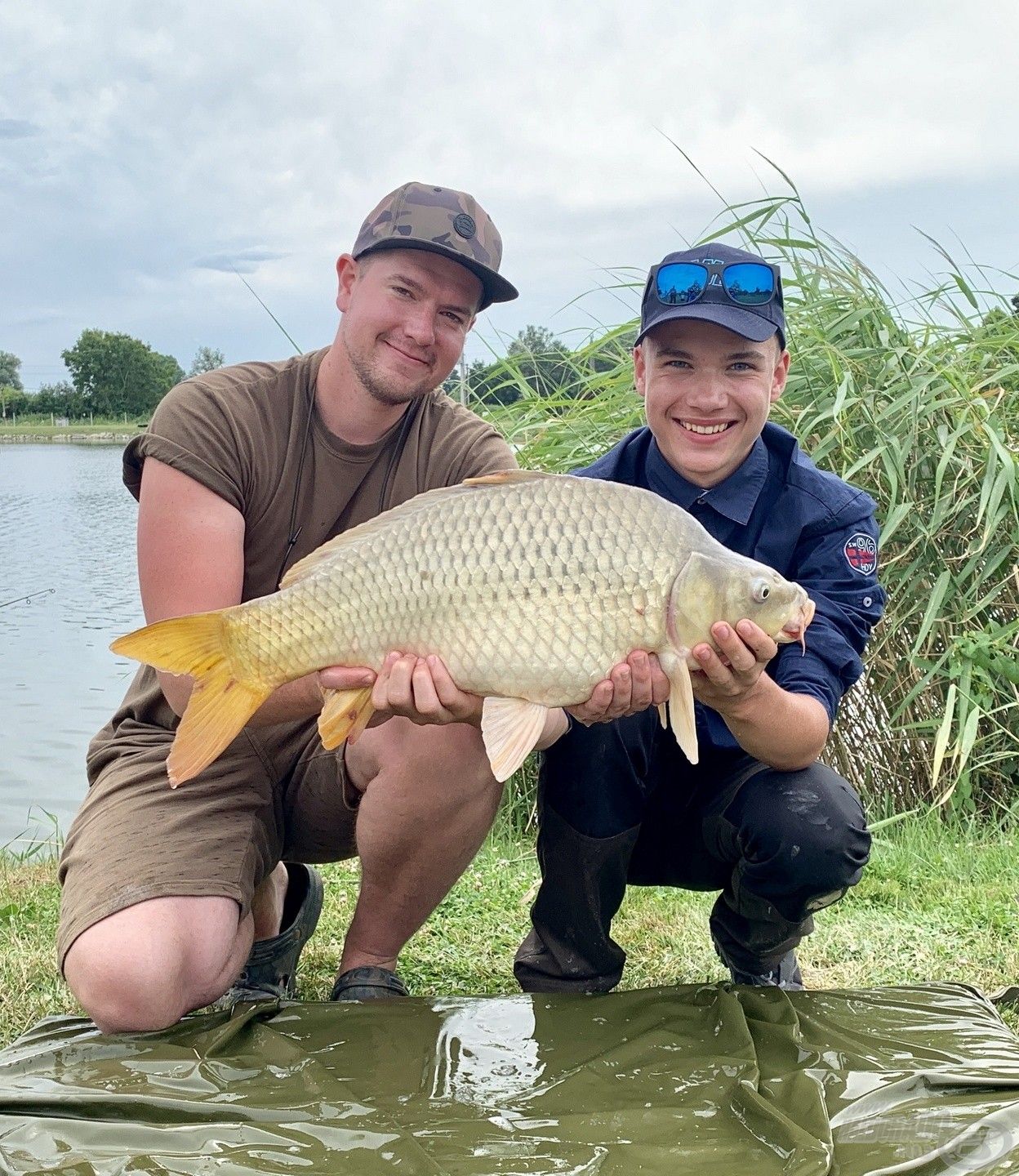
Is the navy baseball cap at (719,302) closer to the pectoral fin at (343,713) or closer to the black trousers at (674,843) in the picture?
the black trousers at (674,843)

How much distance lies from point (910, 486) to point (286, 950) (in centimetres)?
197

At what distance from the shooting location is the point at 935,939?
2.17 m

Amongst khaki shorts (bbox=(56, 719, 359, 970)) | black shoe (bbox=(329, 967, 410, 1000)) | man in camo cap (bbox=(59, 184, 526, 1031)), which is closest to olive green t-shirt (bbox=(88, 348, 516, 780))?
man in camo cap (bbox=(59, 184, 526, 1031))

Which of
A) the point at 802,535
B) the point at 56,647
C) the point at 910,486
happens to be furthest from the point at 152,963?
the point at 56,647

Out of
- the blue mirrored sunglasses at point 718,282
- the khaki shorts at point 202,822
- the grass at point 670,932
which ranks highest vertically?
the blue mirrored sunglasses at point 718,282

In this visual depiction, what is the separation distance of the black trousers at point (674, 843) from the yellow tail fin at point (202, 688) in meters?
0.50

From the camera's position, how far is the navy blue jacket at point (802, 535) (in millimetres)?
1813

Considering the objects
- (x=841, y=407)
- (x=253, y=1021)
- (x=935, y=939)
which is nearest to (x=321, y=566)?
(x=253, y=1021)

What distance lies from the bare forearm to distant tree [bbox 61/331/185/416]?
40.6 metres

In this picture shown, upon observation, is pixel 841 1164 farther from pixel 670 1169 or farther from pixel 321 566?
pixel 321 566

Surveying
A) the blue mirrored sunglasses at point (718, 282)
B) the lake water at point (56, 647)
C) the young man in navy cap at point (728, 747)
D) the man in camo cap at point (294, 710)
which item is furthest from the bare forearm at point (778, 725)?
the lake water at point (56, 647)

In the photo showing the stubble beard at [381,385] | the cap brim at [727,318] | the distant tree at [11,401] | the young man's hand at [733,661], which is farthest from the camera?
the distant tree at [11,401]

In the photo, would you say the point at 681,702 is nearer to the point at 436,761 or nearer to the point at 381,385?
the point at 436,761

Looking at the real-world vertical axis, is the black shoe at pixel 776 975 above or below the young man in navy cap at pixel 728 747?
below
